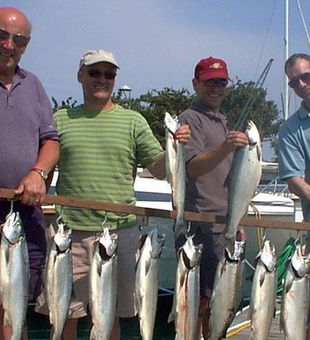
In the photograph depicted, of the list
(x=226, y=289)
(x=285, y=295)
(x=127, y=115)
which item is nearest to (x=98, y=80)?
(x=127, y=115)

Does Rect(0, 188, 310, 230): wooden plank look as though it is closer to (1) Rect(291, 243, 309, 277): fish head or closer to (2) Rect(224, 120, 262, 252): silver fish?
(2) Rect(224, 120, 262, 252): silver fish

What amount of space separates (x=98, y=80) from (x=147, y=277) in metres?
1.38

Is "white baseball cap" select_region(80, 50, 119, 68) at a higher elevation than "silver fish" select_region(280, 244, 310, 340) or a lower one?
higher

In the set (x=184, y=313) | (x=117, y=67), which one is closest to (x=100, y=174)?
(x=117, y=67)

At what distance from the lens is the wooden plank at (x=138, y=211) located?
4051 mm

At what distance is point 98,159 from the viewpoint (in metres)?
4.41

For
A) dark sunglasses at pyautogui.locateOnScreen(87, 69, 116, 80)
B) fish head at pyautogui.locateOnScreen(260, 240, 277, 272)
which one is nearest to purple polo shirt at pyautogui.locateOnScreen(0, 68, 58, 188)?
dark sunglasses at pyautogui.locateOnScreen(87, 69, 116, 80)

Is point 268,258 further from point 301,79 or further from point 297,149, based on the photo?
point 301,79

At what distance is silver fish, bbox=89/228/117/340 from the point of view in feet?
13.2

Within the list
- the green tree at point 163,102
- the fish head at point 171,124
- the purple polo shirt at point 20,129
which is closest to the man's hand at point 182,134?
the fish head at point 171,124

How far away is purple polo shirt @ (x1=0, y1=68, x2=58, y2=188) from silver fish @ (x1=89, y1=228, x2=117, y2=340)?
2.18 feet

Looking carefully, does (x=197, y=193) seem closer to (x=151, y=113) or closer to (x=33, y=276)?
(x=33, y=276)

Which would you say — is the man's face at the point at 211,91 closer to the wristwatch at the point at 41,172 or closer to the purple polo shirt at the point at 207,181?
the purple polo shirt at the point at 207,181

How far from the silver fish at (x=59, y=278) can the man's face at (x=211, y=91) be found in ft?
5.24
